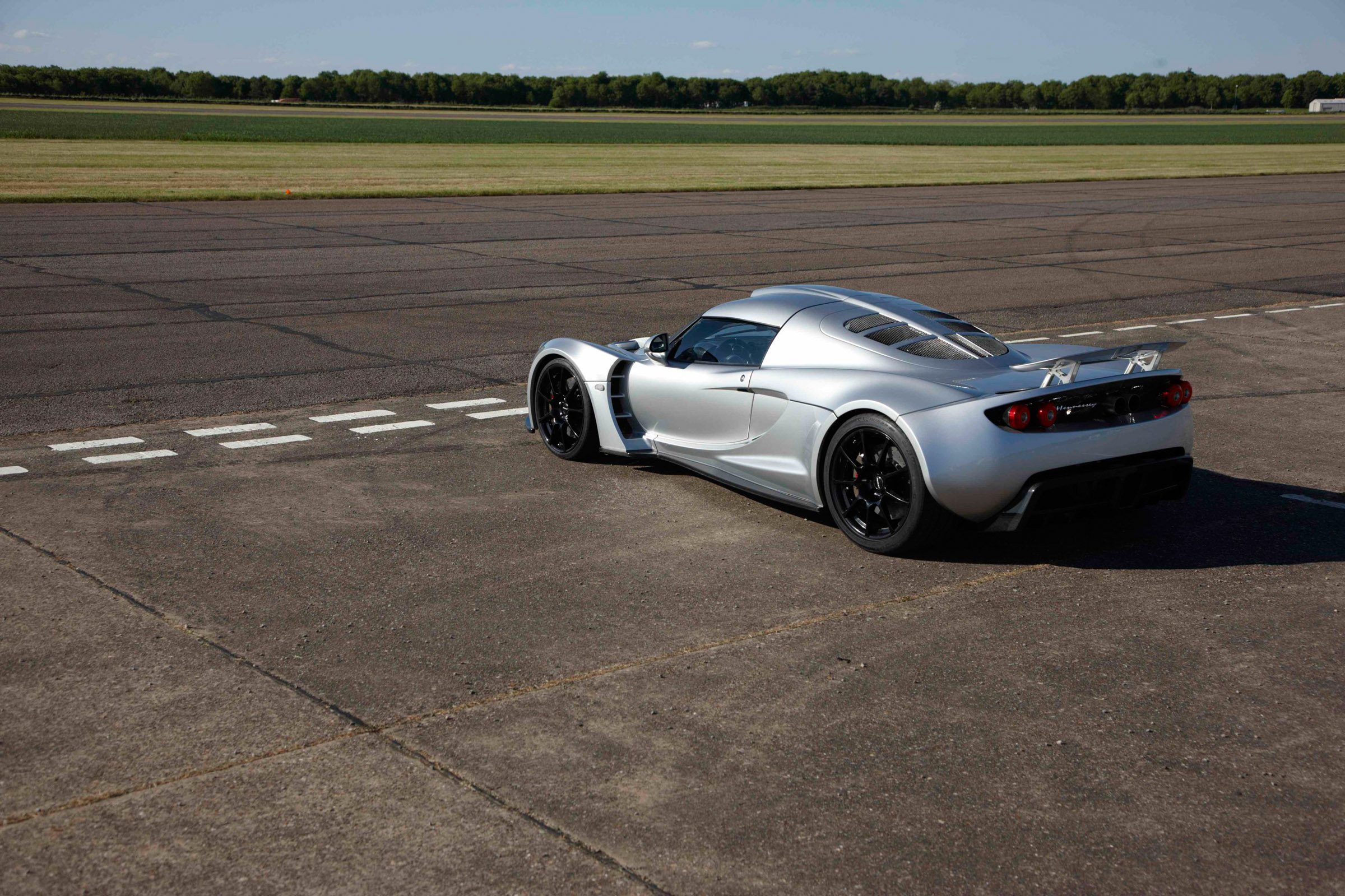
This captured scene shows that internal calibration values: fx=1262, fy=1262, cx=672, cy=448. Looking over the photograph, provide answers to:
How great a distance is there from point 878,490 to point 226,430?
5035 millimetres

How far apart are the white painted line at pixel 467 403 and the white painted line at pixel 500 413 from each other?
0.23 meters

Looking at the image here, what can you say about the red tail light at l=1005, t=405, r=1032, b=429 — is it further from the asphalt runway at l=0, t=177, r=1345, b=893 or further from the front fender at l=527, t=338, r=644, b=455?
the front fender at l=527, t=338, r=644, b=455

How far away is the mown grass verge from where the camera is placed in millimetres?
32969

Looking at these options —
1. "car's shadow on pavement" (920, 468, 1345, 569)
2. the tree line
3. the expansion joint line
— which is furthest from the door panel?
the tree line

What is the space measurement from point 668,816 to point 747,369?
3.66m

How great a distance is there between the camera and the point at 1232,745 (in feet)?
14.4

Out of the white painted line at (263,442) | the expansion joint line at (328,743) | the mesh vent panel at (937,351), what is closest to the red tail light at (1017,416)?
the mesh vent panel at (937,351)

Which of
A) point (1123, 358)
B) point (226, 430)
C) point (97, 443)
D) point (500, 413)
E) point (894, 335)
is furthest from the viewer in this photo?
point (500, 413)

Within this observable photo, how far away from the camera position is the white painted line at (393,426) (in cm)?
910

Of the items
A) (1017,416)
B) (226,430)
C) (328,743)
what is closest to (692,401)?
(1017,416)

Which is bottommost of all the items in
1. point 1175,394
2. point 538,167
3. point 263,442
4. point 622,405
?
point 263,442

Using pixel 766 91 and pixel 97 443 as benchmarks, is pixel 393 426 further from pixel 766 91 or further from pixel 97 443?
pixel 766 91

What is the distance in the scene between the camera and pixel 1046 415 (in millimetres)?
6035

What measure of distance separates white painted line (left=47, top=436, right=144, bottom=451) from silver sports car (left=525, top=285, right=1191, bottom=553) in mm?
3537
